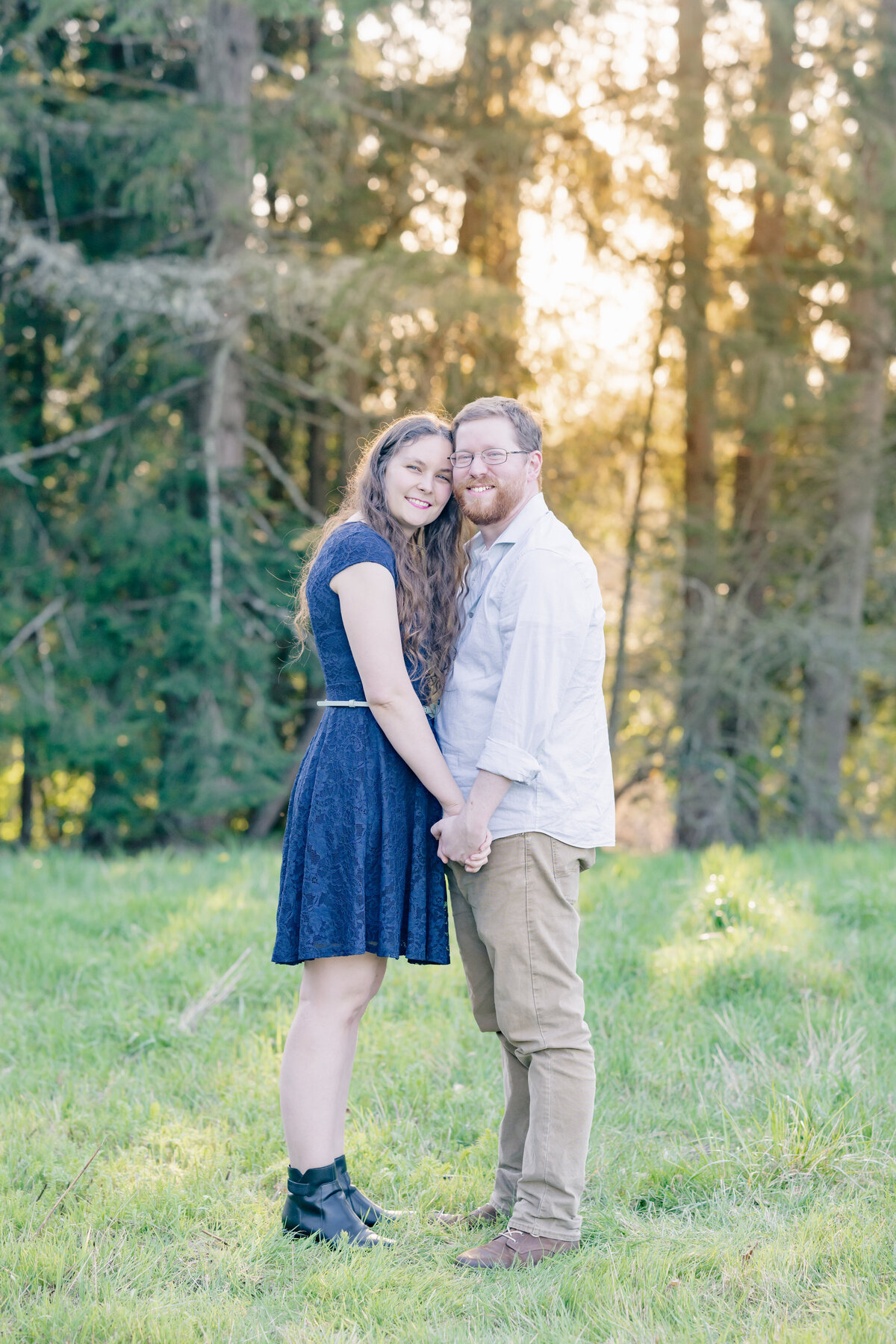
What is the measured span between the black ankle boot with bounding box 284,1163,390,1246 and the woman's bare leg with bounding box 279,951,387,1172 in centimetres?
3

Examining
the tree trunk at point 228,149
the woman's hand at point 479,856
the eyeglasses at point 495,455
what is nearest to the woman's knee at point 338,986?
the woman's hand at point 479,856

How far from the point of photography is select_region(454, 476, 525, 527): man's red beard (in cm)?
280

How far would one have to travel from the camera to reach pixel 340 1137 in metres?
2.93

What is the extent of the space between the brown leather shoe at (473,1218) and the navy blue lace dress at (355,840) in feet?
2.15

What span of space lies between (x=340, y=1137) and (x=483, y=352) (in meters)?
8.10

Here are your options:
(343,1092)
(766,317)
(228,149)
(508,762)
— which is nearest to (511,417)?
(508,762)

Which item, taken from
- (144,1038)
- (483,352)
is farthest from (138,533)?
(144,1038)

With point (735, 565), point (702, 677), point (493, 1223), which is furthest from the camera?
point (735, 565)

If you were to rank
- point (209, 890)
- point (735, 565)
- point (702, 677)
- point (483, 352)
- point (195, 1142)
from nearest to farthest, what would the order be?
1. point (195, 1142)
2. point (209, 890)
3. point (483, 352)
4. point (702, 677)
5. point (735, 565)

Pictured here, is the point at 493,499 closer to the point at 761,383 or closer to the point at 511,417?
the point at 511,417

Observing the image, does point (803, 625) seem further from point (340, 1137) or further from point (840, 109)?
point (340, 1137)

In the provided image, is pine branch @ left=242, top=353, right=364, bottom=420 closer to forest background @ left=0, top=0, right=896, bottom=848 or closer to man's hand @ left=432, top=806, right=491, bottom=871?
forest background @ left=0, top=0, right=896, bottom=848

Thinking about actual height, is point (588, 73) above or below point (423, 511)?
above

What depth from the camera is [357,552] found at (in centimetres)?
278
